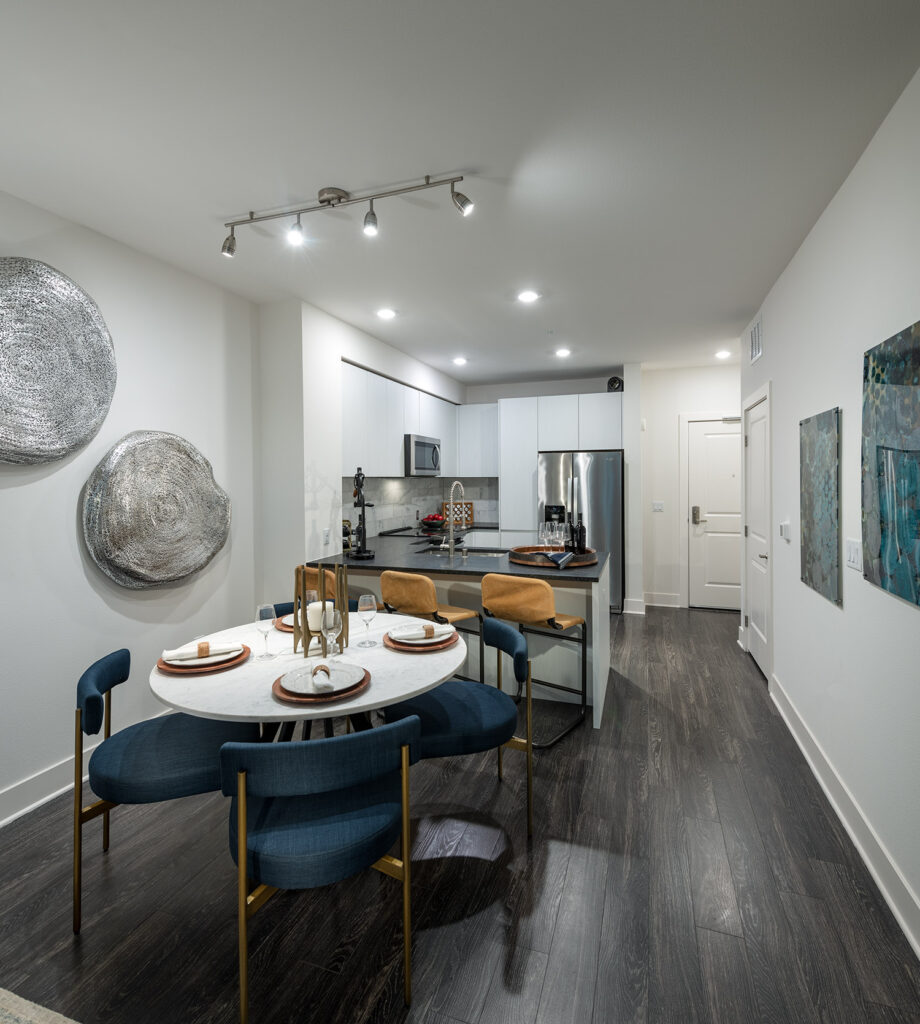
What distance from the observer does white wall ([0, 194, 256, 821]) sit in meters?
2.32

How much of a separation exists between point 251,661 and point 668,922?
63.1 inches

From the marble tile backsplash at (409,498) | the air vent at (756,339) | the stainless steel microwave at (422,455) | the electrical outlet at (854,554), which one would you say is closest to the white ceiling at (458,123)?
the air vent at (756,339)

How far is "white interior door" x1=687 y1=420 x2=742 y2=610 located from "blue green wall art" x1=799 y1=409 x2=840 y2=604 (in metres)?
3.03

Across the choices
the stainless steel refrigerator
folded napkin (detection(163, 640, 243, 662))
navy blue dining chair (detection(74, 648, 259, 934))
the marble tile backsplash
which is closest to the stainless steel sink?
the marble tile backsplash

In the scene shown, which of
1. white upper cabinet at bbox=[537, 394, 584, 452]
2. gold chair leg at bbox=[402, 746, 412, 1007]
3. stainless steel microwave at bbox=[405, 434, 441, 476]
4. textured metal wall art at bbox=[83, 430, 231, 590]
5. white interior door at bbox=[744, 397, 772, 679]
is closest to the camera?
gold chair leg at bbox=[402, 746, 412, 1007]

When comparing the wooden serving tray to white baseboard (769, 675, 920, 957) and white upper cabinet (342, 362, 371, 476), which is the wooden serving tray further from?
white upper cabinet (342, 362, 371, 476)

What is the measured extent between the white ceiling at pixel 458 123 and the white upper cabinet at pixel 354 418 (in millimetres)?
1057

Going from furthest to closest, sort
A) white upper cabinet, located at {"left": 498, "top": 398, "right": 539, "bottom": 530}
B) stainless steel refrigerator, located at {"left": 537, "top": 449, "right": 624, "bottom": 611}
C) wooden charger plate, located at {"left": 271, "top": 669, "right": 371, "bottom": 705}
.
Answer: white upper cabinet, located at {"left": 498, "top": 398, "right": 539, "bottom": 530}, stainless steel refrigerator, located at {"left": 537, "top": 449, "right": 624, "bottom": 611}, wooden charger plate, located at {"left": 271, "top": 669, "right": 371, "bottom": 705}

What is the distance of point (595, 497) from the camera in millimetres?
5551

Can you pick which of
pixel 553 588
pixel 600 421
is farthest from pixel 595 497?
pixel 553 588

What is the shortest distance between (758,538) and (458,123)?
136 inches

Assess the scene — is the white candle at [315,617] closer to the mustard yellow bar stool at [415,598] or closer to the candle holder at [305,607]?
the candle holder at [305,607]

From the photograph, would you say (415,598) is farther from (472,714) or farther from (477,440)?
(477,440)

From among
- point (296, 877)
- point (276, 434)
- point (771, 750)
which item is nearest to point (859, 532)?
point (771, 750)
